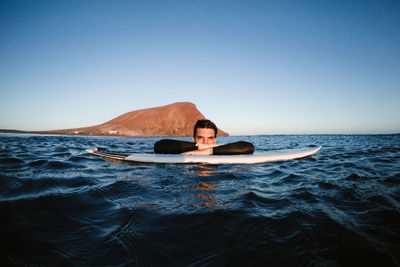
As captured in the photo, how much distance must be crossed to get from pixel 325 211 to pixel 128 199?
8.19 ft

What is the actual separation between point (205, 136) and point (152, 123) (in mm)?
90631

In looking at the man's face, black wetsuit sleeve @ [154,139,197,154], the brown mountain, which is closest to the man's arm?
black wetsuit sleeve @ [154,139,197,154]

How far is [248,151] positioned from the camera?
19.5ft

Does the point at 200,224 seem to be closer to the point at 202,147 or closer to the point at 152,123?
the point at 202,147

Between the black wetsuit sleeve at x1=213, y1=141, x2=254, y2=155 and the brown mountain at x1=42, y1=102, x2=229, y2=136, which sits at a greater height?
the brown mountain at x1=42, y1=102, x2=229, y2=136

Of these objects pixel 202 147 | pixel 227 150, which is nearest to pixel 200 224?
pixel 227 150

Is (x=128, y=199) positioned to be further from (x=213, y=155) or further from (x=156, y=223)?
(x=213, y=155)

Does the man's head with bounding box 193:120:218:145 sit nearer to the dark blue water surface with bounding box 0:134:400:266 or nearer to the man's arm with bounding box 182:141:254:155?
the man's arm with bounding box 182:141:254:155

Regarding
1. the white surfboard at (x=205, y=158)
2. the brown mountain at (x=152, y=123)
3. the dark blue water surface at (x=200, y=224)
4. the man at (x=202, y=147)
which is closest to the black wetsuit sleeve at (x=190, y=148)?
the man at (x=202, y=147)

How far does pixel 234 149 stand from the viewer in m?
5.80

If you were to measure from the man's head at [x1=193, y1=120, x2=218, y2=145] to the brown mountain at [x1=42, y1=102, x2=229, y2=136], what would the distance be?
7398 centimetres

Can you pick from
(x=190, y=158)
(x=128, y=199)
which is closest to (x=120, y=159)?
(x=190, y=158)

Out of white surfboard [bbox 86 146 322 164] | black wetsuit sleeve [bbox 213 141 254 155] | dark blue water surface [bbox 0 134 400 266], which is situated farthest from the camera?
black wetsuit sleeve [bbox 213 141 254 155]

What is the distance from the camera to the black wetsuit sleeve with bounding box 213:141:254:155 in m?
5.71
